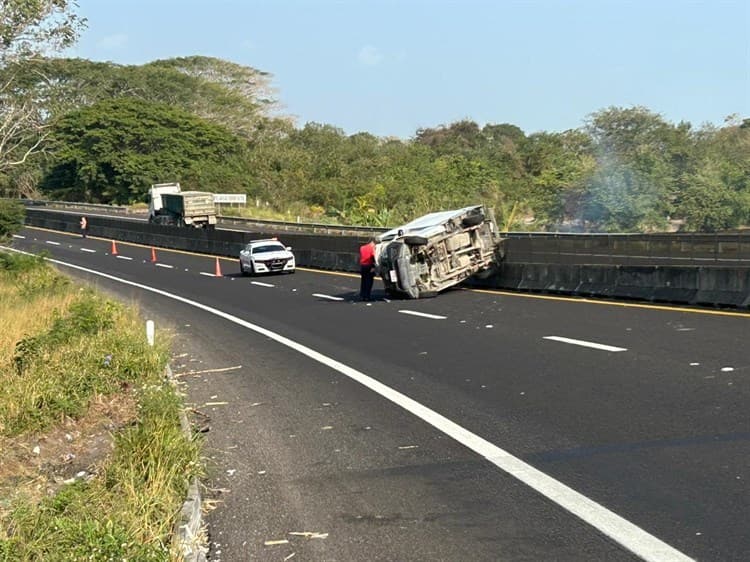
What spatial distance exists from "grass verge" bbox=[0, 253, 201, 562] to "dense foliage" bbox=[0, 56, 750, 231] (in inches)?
930

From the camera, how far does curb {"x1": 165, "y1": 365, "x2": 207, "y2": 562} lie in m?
5.28

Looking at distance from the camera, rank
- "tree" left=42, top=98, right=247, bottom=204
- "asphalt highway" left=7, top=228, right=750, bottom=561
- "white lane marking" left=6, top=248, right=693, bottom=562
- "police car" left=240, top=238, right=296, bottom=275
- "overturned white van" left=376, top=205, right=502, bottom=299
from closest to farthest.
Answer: "white lane marking" left=6, top=248, right=693, bottom=562 < "asphalt highway" left=7, top=228, right=750, bottom=561 < "overturned white van" left=376, top=205, right=502, bottom=299 < "police car" left=240, top=238, right=296, bottom=275 < "tree" left=42, top=98, right=247, bottom=204

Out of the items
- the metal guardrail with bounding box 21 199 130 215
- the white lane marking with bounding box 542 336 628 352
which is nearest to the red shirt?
the white lane marking with bounding box 542 336 628 352

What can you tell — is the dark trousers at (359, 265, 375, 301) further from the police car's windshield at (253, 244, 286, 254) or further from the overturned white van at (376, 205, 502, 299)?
the police car's windshield at (253, 244, 286, 254)

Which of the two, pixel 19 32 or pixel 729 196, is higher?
pixel 19 32

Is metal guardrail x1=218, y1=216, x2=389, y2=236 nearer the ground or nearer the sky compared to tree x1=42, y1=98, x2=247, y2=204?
nearer the ground

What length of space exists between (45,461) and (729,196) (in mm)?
52606

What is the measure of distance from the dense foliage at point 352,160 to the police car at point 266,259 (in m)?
9.83

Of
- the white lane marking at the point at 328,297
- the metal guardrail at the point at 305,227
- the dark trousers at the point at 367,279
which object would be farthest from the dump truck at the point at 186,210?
the dark trousers at the point at 367,279

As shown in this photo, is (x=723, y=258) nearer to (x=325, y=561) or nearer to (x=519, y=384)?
(x=519, y=384)

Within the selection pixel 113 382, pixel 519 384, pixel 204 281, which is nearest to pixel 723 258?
pixel 204 281

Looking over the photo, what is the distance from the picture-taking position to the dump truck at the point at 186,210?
2441 inches

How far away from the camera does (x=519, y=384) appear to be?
35.6ft

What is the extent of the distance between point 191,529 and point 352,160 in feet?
318
